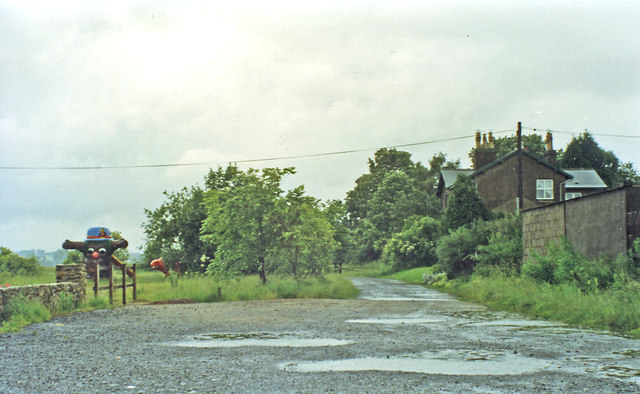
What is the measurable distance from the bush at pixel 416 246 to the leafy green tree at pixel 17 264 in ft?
87.3

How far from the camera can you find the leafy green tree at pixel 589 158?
70125mm

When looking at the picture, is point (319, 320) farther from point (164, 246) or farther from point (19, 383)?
point (164, 246)

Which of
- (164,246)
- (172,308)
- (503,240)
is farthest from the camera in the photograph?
(164,246)

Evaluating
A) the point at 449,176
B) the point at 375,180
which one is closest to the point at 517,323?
the point at 449,176

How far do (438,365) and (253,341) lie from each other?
151 inches

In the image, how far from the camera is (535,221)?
73.0 feet

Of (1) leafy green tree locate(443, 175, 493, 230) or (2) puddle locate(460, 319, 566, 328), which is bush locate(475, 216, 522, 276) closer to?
(1) leafy green tree locate(443, 175, 493, 230)

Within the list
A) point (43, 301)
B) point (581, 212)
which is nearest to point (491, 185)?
point (581, 212)

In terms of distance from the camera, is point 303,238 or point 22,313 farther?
point 303,238

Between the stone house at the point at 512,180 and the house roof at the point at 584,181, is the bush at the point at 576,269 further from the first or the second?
the house roof at the point at 584,181

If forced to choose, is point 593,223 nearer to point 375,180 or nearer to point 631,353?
point 631,353

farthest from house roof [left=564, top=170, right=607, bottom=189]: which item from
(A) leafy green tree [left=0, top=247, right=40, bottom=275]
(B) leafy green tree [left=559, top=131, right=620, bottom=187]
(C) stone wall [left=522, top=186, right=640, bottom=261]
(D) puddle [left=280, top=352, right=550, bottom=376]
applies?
(D) puddle [left=280, top=352, right=550, bottom=376]

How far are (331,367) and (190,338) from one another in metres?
→ 4.19

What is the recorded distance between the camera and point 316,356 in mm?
8711
